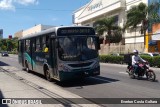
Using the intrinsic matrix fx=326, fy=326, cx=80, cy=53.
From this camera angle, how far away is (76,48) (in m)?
15.0

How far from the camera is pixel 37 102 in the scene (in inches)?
413

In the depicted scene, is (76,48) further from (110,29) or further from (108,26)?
(110,29)

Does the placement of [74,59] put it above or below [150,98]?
above

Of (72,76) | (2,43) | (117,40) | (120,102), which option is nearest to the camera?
(120,102)

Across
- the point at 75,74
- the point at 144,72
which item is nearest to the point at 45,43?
→ the point at 75,74

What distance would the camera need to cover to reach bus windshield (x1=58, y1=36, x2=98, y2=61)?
1485cm

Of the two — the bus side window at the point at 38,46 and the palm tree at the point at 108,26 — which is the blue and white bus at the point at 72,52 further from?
the palm tree at the point at 108,26

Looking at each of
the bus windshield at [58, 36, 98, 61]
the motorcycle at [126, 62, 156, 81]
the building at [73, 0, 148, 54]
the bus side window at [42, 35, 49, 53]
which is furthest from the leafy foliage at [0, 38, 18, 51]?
the bus windshield at [58, 36, 98, 61]

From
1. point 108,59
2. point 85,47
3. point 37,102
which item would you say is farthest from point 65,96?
point 108,59

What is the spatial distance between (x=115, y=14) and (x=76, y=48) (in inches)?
1926

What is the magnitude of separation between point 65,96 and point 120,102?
2.60m

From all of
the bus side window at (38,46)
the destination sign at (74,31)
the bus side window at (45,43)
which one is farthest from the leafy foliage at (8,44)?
the destination sign at (74,31)

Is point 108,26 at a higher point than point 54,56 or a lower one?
higher

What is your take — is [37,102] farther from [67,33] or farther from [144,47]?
[144,47]
